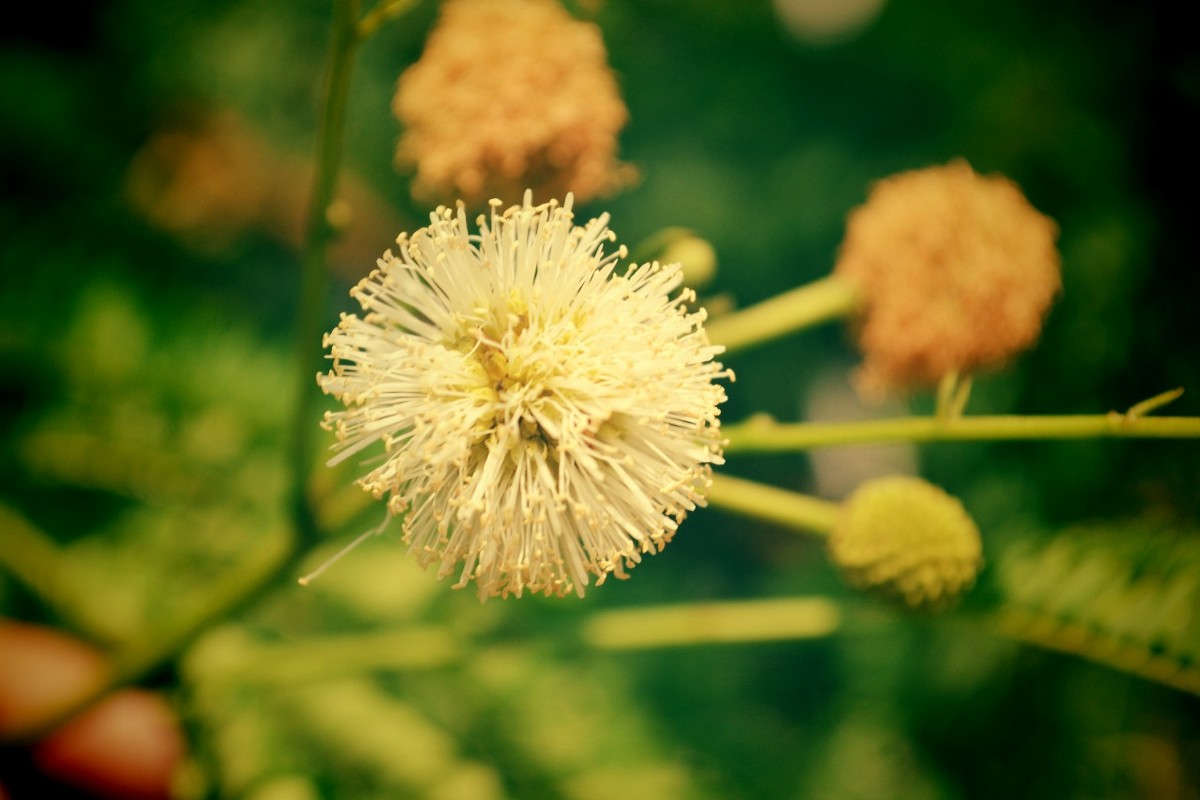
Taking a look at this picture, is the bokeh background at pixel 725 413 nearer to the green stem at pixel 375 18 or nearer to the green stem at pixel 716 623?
the green stem at pixel 716 623

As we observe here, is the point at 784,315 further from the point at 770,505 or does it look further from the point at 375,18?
the point at 375,18

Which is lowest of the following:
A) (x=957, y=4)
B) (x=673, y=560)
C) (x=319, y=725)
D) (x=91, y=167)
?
(x=319, y=725)

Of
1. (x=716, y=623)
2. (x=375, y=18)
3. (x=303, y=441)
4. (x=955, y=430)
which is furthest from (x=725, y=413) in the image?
(x=375, y=18)

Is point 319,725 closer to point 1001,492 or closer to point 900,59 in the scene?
point 1001,492

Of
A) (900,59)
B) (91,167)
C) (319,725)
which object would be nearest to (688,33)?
(900,59)

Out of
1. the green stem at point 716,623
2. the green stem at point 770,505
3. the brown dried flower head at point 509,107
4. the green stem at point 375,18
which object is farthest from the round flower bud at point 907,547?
the green stem at point 375,18

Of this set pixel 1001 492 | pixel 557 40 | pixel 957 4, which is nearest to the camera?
pixel 557 40
